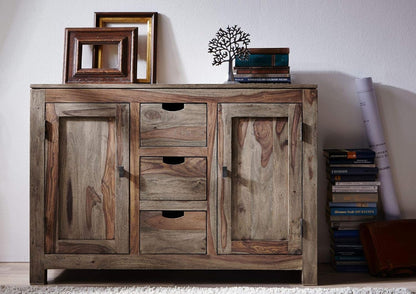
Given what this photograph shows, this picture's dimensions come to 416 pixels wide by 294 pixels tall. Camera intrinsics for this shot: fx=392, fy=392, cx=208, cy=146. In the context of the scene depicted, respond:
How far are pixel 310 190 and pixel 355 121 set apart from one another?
0.71m

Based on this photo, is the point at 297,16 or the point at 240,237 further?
the point at 297,16

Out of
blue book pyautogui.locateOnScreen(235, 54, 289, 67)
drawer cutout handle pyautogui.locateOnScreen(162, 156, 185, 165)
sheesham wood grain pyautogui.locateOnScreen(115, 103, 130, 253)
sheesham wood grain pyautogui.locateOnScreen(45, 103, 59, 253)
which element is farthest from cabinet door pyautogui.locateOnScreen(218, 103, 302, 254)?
sheesham wood grain pyautogui.locateOnScreen(45, 103, 59, 253)

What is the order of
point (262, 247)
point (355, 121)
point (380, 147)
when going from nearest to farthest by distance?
point (262, 247), point (380, 147), point (355, 121)

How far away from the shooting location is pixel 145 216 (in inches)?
74.9

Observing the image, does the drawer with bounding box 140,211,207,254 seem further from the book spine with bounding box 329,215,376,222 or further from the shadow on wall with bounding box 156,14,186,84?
the shadow on wall with bounding box 156,14,186,84

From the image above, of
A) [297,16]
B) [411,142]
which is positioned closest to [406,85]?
[411,142]

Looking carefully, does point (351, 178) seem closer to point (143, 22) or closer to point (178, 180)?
point (178, 180)

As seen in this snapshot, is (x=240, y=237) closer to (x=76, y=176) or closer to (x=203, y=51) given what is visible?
(x=76, y=176)

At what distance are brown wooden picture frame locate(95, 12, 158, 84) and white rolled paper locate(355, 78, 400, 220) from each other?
124 centimetres

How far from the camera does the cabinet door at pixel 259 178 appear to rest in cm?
189

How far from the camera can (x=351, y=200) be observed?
214 cm

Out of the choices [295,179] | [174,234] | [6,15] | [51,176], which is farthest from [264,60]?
[6,15]

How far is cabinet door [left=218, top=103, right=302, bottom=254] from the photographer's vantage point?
1.89 meters

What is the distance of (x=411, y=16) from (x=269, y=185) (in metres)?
1.41
